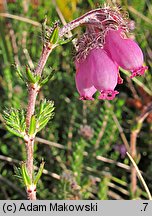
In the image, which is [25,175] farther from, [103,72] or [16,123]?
[103,72]

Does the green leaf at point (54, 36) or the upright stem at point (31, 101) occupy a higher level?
the green leaf at point (54, 36)

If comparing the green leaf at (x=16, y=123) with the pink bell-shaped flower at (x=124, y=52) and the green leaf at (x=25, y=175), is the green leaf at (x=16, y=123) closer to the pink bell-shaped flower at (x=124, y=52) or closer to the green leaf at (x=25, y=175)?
the green leaf at (x=25, y=175)

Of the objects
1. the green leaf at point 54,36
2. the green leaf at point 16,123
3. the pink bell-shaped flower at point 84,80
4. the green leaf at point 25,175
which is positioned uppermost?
the green leaf at point 54,36

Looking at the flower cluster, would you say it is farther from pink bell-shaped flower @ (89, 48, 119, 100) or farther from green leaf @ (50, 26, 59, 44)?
green leaf @ (50, 26, 59, 44)

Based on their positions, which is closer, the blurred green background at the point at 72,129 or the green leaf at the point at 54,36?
the green leaf at the point at 54,36

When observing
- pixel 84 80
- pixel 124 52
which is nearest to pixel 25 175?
pixel 84 80

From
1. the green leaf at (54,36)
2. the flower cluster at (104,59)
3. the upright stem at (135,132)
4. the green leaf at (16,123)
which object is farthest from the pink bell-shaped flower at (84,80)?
the upright stem at (135,132)

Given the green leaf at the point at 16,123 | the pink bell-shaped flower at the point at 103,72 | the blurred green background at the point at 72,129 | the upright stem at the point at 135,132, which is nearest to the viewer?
the pink bell-shaped flower at the point at 103,72

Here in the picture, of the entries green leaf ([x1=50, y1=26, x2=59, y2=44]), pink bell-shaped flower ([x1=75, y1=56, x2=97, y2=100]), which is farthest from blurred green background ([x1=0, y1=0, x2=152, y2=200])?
green leaf ([x1=50, y1=26, x2=59, y2=44])

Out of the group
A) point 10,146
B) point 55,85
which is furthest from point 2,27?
point 10,146
